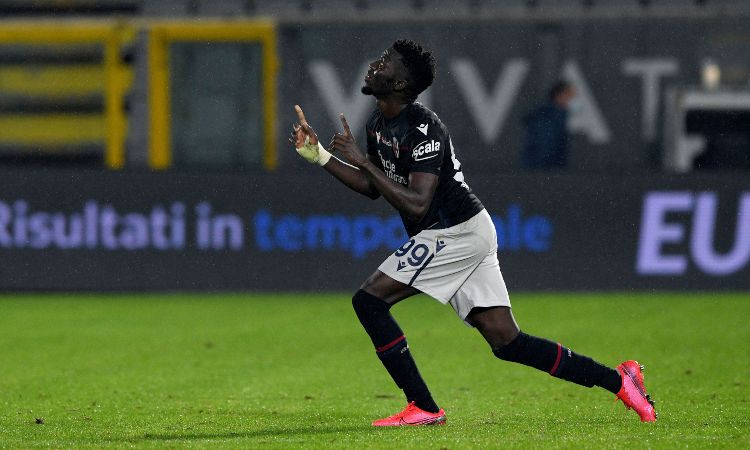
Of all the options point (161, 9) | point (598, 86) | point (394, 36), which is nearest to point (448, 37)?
point (394, 36)

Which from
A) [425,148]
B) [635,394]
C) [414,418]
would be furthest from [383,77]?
[635,394]

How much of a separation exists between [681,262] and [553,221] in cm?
144

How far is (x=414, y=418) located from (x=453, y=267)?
85cm

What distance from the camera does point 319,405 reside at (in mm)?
8961

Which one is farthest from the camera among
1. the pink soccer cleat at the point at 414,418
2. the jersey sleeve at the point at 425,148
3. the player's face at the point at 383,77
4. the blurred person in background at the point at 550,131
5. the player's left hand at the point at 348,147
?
the blurred person in background at the point at 550,131

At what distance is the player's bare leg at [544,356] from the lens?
7.75m

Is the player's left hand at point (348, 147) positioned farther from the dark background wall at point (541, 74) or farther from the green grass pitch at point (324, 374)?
the dark background wall at point (541, 74)

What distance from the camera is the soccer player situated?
7.70 metres

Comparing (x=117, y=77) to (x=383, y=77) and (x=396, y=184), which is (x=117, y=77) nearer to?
(x=383, y=77)

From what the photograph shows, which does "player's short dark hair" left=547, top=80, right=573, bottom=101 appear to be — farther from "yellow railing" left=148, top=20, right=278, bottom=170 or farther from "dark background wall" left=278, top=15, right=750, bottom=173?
"yellow railing" left=148, top=20, right=278, bottom=170

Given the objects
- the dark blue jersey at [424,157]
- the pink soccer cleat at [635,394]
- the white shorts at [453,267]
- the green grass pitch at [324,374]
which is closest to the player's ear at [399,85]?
the dark blue jersey at [424,157]

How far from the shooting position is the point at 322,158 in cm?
769

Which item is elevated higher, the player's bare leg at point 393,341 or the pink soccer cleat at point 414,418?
the player's bare leg at point 393,341

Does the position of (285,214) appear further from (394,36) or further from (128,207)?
(394,36)
